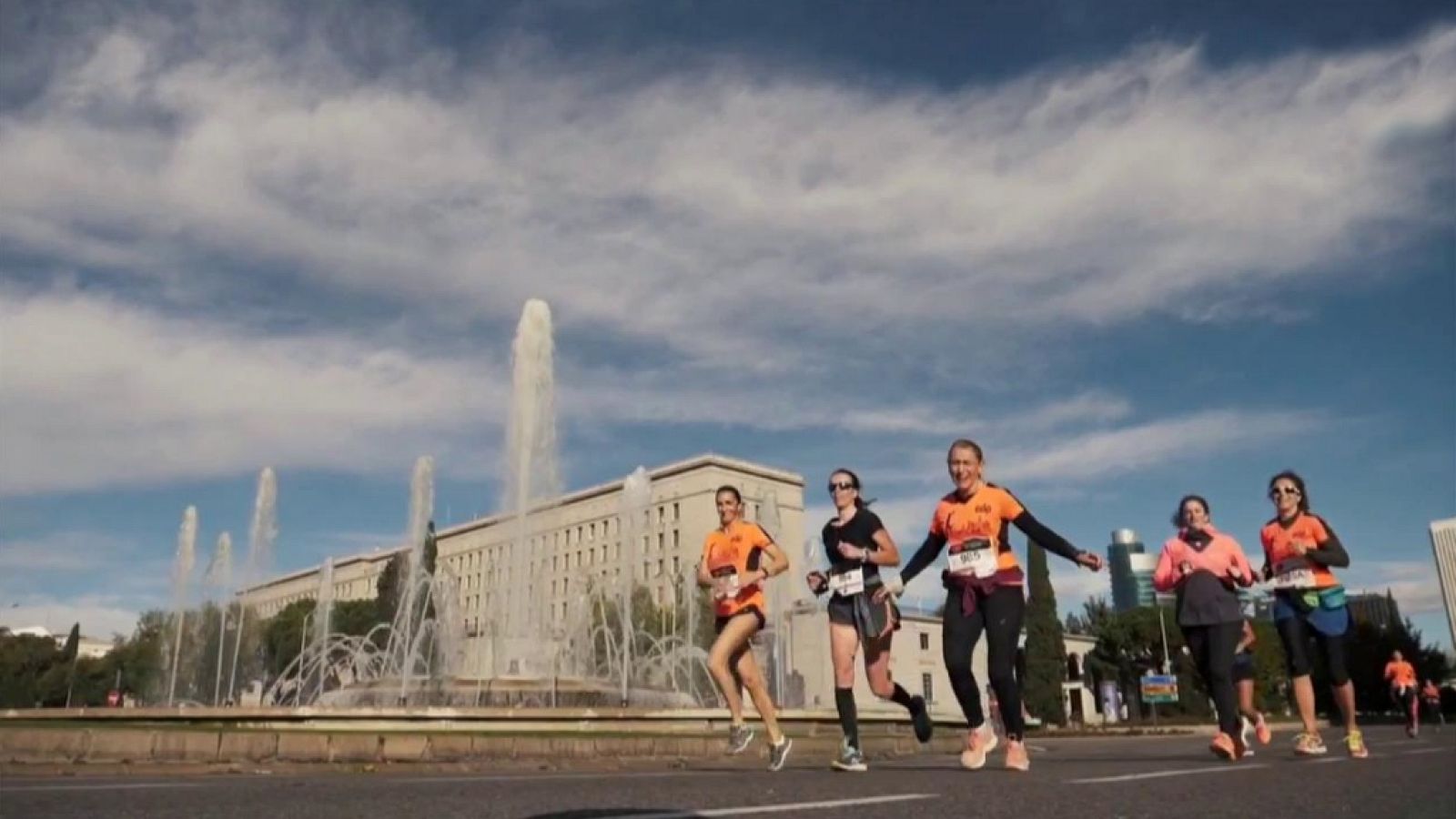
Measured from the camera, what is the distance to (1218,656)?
8.60 metres

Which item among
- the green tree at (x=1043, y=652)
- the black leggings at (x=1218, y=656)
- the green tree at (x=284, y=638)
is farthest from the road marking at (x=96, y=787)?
the green tree at (x=284, y=638)

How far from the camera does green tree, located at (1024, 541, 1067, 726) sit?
60.2 m

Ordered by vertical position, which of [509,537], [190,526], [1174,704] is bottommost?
[1174,704]

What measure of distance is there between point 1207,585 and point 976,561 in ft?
8.96

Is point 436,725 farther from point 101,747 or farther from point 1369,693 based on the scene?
point 1369,693

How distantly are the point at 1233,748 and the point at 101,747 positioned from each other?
882 cm

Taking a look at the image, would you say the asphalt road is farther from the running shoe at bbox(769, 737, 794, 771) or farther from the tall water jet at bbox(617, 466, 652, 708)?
the tall water jet at bbox(617, 466, 652, 708)

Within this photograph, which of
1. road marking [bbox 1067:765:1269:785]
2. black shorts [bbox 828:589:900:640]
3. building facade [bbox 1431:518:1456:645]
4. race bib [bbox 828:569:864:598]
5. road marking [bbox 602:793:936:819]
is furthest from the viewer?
building facade [bbox 1431:518:1456:645]

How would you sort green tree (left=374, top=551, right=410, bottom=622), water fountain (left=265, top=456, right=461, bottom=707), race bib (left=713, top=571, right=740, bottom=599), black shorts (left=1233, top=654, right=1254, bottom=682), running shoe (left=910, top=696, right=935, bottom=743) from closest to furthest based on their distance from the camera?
1. running shoe (left=910, top=696, right=935, bottom=743)
2. race bib (left=713, top=571, right=740, bottom=599)
3. black shorts (left=1233, top=654, right=1254, bottom=682)
4. water fountain (left=265, top=456, right=461, bottom=707)
5. green tree (left=374, top=551, right=410, bottom=622)

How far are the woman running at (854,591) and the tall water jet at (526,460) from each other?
67.5 ft

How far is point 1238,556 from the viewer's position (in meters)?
9.02

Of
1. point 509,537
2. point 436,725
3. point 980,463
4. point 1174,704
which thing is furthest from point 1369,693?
point 980,463

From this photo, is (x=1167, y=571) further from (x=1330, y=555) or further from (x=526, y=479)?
(x=526, y=479)

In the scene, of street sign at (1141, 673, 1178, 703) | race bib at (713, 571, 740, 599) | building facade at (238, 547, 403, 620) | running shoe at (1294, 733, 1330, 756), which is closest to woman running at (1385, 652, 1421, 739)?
running shoe at (1294, 733, 1330, 756)
